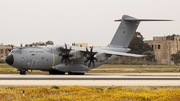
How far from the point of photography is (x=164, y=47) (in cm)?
10594

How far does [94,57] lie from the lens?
115 feet

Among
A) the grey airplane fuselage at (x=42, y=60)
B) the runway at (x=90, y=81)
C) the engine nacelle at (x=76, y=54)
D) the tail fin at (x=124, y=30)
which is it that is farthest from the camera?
the tail fin at (x=124, y=30)

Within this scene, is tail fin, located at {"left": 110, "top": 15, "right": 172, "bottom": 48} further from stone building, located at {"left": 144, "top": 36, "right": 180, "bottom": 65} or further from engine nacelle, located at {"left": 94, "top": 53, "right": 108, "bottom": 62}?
stone building, located at {"left": 144, "top": 36, "right": 180, "bottom": 65}

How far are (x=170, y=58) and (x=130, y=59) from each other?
37.6 m

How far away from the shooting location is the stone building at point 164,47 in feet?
337

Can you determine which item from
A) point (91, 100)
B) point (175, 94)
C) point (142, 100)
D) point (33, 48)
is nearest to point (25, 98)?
point (91, 100)

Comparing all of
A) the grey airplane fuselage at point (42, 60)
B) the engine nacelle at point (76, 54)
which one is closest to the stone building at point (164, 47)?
the grey airplane fuselage at point (42, 60)

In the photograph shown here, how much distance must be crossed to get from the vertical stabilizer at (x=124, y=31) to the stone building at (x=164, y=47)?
64828mm

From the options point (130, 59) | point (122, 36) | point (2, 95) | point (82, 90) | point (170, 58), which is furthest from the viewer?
point (170, 58)

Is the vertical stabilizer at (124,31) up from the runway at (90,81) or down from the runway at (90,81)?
up

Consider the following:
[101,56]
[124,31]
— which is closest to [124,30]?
[124,31]

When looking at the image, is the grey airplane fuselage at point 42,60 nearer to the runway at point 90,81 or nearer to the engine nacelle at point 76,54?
the engine nacelle at point 76,54

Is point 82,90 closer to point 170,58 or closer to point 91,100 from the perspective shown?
point 91,100

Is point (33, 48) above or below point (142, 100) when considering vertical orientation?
above
